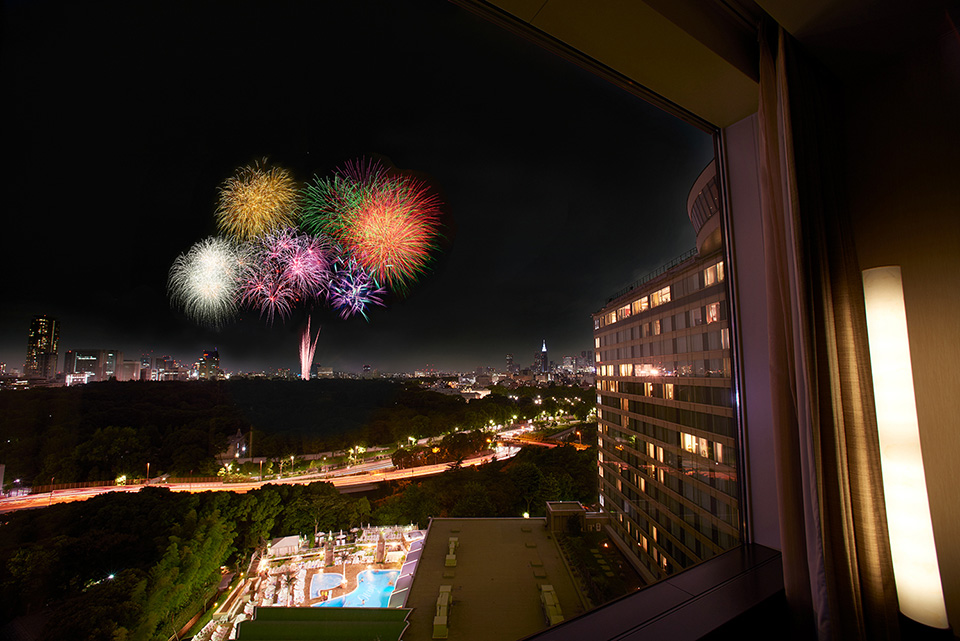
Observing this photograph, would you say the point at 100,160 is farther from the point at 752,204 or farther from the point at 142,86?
the point at 752,204

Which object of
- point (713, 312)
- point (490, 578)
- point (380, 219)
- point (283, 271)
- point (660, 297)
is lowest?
point (490, 578)

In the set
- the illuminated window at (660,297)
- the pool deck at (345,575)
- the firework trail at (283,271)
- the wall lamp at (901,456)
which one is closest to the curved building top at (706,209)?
the illuminated window at (660,297)

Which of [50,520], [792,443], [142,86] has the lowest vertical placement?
[50,520]

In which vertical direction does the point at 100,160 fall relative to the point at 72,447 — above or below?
above

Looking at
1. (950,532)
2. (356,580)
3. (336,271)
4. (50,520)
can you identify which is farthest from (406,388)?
(950,532)

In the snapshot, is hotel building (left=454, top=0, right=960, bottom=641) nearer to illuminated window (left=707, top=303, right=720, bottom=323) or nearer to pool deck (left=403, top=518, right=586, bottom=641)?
illuminated window (left=707, top=303, right=720, bottom=323)

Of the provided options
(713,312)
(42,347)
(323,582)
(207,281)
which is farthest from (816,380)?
(207,281)

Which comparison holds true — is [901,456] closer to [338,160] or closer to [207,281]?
[207,281]
